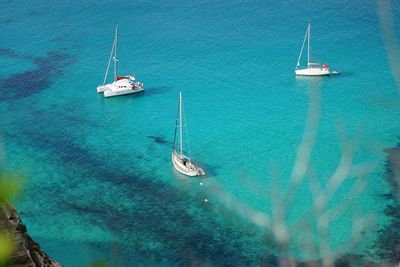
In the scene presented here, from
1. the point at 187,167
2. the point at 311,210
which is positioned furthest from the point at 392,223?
the point at 187,167

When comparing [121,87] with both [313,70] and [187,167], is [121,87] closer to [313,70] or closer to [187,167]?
[187,167]

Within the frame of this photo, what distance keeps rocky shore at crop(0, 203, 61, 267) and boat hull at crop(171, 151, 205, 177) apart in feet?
123

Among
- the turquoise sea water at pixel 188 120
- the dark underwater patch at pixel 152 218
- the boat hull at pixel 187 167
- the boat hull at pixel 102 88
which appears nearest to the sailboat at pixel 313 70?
the turquoise sea water at pixel 188 120

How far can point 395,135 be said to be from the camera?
61500mm

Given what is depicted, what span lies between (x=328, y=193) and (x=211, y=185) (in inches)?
397

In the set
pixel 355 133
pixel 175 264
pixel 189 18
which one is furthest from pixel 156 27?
pixel 175 264

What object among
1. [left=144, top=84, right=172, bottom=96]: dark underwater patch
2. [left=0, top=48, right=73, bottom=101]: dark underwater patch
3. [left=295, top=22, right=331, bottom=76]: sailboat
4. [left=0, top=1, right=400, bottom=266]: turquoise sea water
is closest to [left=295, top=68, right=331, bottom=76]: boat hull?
[left=295, top=22, right=331, bottom=76]: sailboat

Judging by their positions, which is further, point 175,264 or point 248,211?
point 248,211

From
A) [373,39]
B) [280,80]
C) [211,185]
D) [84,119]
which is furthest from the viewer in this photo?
[373,39]

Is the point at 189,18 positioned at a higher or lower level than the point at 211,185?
higher

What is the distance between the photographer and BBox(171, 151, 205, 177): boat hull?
53978mm

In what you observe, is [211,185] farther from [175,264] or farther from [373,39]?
[373,39]

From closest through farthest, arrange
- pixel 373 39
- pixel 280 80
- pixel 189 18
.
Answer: pixel 280 80 < pixel 373 39 < pixel 189 18

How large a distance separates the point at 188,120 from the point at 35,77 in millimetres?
21691
